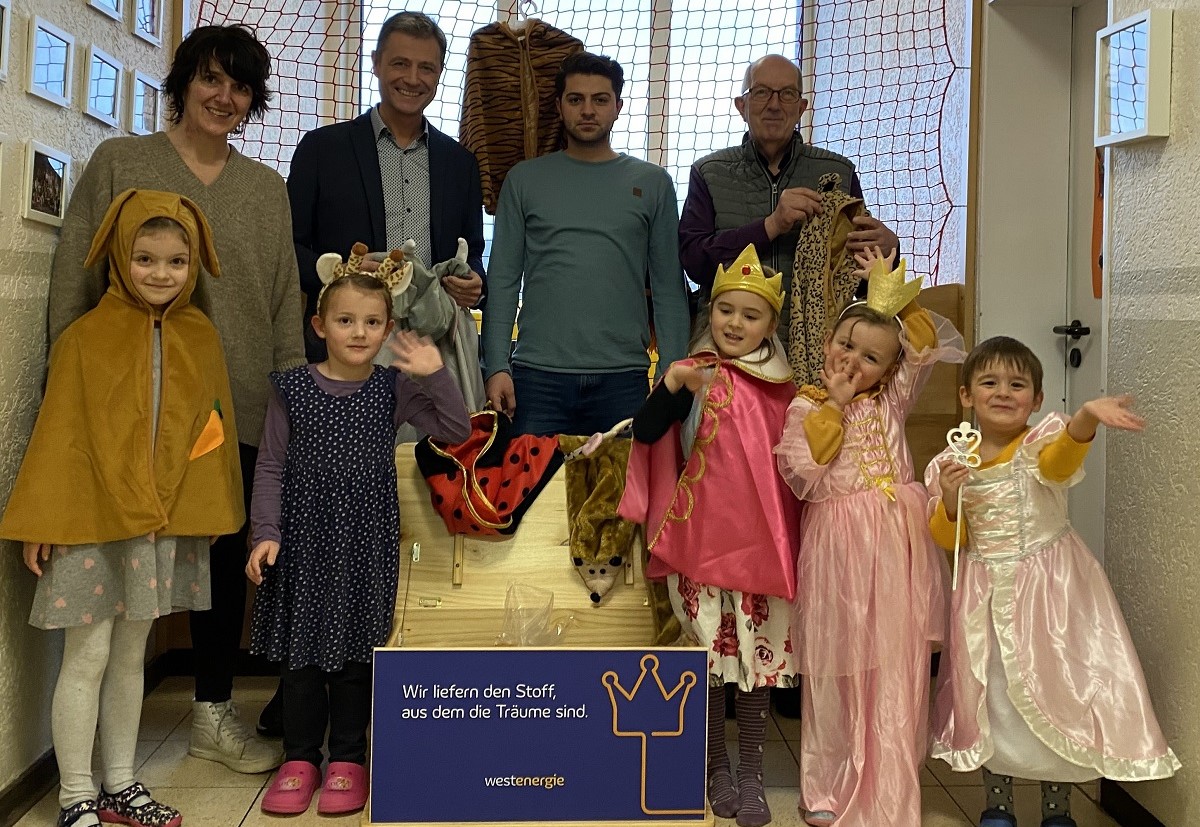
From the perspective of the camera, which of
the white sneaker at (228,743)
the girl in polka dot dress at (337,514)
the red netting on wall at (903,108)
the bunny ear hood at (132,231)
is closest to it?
the bunny ear hood at (132,231)

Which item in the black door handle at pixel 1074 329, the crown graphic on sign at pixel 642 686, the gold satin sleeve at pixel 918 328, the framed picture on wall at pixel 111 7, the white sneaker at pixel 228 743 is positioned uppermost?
the framed picture on wall at pixel 111 7

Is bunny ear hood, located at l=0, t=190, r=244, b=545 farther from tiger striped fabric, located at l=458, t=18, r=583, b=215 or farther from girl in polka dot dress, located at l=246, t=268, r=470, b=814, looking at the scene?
tiger striped fabric, located at l=458, t=18, r=583, b=215

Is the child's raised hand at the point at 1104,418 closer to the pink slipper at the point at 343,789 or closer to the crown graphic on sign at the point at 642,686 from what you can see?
the crown graphic on sign at the point at 642,686

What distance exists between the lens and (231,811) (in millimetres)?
2424

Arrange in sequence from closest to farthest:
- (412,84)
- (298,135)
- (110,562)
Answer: (110,562) → (412,84) → (298,135)

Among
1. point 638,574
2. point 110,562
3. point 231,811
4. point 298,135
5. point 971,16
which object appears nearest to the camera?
point 110,562

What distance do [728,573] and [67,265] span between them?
1524 mm

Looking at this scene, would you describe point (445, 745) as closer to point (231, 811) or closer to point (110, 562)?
point (231, 811)

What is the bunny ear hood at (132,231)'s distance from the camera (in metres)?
2.27

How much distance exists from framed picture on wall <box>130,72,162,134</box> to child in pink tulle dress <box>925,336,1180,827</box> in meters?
2.18

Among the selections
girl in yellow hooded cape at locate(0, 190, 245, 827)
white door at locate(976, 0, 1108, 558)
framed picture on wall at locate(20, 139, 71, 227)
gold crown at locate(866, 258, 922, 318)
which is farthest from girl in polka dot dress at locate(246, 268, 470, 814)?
white door at locate(976, 0, 1108, 558)

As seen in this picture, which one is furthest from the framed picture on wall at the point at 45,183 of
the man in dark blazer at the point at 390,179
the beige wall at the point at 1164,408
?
the beige wall at the point at 1164,408

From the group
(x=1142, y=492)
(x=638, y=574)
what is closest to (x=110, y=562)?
(x=638, y=574)

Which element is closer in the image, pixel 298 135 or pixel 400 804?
pixel 400 804
